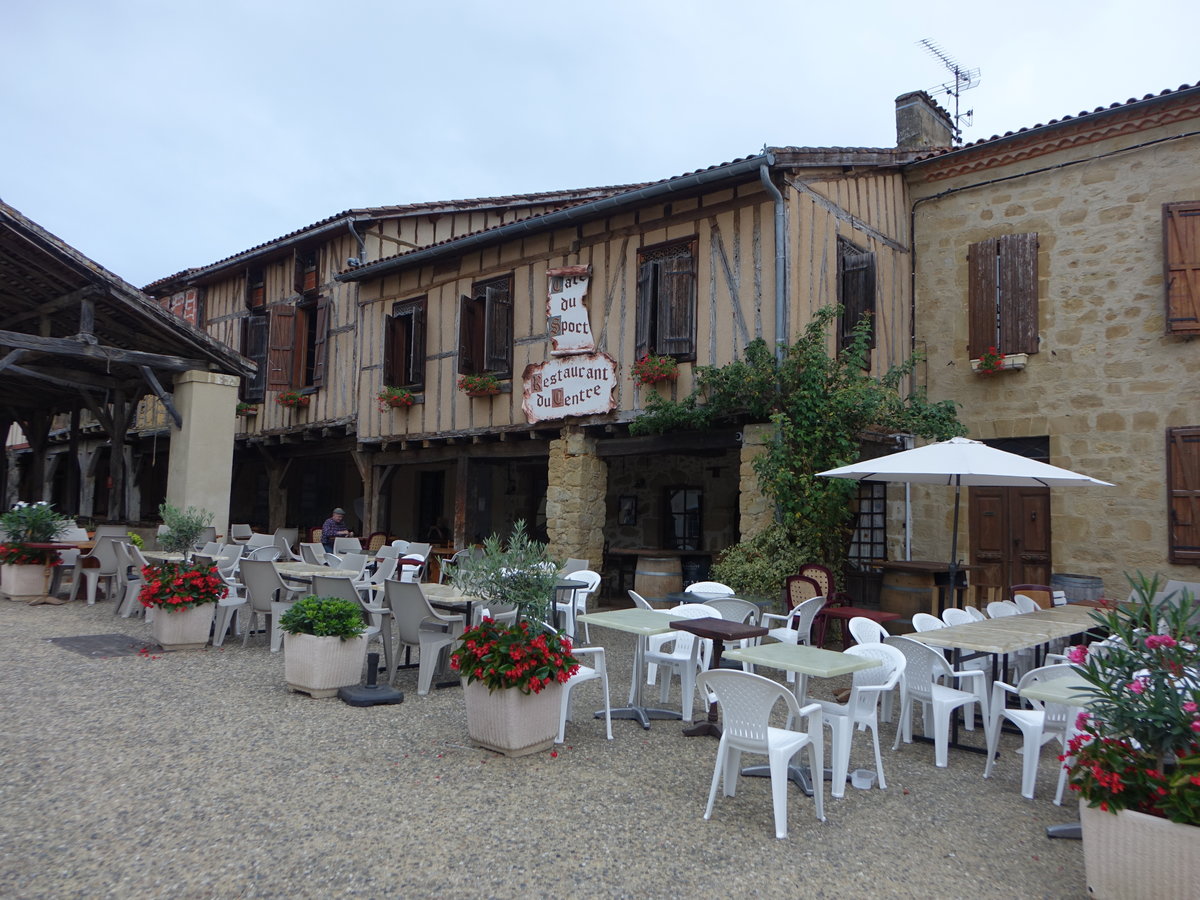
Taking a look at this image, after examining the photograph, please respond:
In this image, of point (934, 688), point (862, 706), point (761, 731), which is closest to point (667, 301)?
point (934, 688)

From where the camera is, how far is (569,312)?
9.11 metres

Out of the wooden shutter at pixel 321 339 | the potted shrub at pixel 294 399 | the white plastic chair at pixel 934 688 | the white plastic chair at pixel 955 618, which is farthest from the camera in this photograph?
the potted shrub at pixel 294 399

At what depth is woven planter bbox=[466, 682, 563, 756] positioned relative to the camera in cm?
387

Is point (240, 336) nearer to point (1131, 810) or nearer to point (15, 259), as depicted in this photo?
point (15, 259)

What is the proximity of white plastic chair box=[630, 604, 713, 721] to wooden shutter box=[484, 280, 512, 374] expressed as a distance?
5.13m

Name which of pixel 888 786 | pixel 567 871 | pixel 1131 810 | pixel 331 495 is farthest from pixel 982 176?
pixel 331 495

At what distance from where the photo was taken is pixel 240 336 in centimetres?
1398

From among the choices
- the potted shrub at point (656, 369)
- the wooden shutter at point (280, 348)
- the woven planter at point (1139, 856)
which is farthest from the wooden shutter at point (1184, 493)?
the wooden shutter at point (280, 348)

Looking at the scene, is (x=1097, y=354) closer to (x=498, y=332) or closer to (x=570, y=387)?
(x=570, y=387)

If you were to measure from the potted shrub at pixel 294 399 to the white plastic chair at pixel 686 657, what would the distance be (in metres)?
8.87

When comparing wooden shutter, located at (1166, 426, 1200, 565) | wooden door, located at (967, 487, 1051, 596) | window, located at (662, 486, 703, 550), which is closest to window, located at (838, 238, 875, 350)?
wooden door, located at (967, 487, 1051, 596)

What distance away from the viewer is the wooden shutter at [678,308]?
26.7 feet

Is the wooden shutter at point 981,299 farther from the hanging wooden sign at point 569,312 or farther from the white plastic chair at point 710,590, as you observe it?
the white plastic chair at point 710,590

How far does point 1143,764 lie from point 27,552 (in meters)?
9.38
